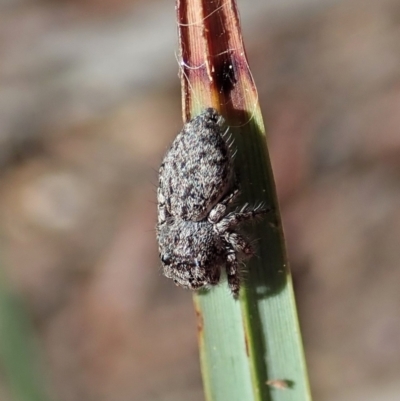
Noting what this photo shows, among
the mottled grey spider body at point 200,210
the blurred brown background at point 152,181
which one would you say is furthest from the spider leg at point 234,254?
the blurred brown background at point 152,181

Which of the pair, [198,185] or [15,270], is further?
[15,270]

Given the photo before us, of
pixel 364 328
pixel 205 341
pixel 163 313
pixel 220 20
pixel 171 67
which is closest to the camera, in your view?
pixel 220 20

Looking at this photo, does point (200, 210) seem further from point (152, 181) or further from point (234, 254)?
point (152, 181)

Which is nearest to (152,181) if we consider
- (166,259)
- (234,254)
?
(166,259)

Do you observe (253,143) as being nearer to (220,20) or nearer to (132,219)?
(220,20)

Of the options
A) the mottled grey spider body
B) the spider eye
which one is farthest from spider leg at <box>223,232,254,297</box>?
the spider eye

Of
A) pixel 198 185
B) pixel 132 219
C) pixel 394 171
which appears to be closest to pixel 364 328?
pixel 394 171

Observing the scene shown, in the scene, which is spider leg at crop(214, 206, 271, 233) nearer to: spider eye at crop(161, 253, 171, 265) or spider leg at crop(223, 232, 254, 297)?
spider leg at crop(223, 232, 254, 297)

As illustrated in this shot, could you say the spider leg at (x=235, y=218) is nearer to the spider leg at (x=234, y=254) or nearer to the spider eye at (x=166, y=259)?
the spider leg at (x=234, y=254)
